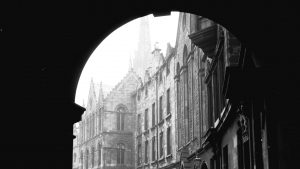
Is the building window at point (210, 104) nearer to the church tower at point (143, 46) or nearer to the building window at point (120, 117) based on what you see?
the building window at point (120, 117)

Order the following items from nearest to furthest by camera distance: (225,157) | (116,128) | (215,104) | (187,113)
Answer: (225,157), (215,104), (187,113), (116,128)

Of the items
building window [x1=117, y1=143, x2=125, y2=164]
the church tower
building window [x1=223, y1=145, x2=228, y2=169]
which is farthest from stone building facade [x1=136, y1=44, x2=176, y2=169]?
the church tower

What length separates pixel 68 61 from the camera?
32.7 ft

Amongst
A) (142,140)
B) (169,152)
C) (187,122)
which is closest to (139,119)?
(142,140)

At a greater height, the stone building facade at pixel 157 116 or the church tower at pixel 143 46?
the church tower at pixel 143 46

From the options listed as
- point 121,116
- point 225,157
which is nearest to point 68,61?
point 225,157

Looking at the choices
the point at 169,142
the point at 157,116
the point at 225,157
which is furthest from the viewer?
the point at 157,116

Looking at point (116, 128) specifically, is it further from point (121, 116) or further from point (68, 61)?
point (68, 61)

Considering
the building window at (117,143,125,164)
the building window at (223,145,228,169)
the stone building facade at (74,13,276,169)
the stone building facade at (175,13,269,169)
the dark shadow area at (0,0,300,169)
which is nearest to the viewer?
the dark shadow area at (0,0,300,169)

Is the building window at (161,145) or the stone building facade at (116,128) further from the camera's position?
the stone building facade at (116,128)

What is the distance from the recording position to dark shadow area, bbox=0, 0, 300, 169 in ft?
27.9

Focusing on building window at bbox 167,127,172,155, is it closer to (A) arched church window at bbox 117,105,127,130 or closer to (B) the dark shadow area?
(A) arched church window at bbox 117,105,127,130

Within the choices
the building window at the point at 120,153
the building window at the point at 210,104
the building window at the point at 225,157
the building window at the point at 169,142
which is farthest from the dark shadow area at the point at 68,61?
the building window at the point at 120,153

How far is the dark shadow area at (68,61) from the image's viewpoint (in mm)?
8508
